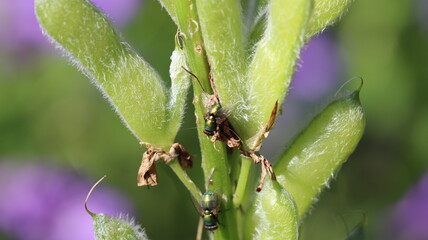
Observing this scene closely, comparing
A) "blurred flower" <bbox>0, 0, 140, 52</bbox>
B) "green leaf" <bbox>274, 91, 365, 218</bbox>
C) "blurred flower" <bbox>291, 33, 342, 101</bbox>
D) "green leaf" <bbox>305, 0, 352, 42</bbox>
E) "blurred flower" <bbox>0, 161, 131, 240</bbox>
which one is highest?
"green leaf" <bbox>305, 0, 352, 42</bbox>

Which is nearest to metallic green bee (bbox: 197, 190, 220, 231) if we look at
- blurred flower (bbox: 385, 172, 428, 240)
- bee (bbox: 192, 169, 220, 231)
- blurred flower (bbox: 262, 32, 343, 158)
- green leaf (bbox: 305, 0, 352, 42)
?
bee (bbox: 192, 169, 220, 231)

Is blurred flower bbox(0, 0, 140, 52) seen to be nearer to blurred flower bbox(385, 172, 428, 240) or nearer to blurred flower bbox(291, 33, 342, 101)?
blurred flower bbox(291, 33, 342, 101)

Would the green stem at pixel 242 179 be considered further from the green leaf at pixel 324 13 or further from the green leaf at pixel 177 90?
the green leaf at pixel 324 13

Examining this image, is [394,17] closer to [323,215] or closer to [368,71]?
[368,71]

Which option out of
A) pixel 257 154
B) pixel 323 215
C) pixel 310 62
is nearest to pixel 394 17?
pixel 310 62

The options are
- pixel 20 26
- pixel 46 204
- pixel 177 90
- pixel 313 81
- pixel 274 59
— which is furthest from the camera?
pixel 20 26

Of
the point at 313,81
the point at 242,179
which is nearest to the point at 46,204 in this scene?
the point at 313,81

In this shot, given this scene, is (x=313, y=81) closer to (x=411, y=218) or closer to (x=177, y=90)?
(x=411, y=218)
